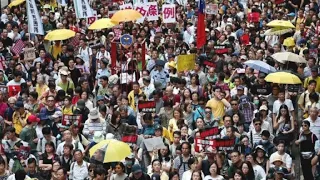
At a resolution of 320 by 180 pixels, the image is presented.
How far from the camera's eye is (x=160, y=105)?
20.3m

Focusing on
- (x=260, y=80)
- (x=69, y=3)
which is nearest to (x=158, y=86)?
(x=260, y=80)

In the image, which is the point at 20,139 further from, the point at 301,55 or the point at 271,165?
the point at 301,55

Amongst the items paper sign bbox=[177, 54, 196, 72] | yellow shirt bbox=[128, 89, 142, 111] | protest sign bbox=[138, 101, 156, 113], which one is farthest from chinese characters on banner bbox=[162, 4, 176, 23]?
protest sign bbox=[138, 101, 156, 113]

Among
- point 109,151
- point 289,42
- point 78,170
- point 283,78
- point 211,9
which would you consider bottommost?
point 289,42

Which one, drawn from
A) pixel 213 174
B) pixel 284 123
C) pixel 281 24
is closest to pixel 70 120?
pixel 213 174

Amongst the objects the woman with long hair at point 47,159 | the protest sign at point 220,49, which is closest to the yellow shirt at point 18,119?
the woman with long hair at point 47,159

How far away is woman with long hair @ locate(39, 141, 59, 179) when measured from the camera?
55.5 ft

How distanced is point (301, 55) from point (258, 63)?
7.00 ft

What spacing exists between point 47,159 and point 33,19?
27.2 feet

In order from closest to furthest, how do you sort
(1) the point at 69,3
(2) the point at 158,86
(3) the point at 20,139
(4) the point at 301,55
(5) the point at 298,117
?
1. (3) the point at 20,139
2. (5) the point at 298,117
3. (2) the point at 158,86
4. (4) the point at 301,55
5. (1) the point at 69,3

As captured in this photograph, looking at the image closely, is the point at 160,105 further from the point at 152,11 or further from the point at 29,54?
the point at 152,11

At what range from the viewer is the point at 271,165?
671 inches

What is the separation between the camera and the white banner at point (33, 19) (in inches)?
971

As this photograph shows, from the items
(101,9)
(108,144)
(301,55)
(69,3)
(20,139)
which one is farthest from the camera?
(69,3)
